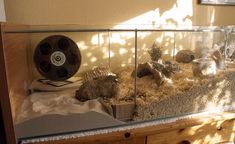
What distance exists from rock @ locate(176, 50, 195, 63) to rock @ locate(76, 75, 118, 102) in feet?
1.29

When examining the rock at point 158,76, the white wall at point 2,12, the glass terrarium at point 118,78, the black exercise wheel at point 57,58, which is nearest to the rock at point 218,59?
the glass terrarium at point 118,78

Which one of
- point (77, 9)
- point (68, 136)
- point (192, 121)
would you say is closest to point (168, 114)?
point (192, 121)

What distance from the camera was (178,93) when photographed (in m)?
0.93

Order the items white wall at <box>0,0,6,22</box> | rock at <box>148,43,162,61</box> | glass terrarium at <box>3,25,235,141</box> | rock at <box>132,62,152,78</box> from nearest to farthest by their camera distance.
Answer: glass terrarium at <box>3,25,235,141</box>, rock at <box>132,62,152,78</box>, rock at <box>148,43,162,61</box>, white wall at <box>0,0,6,22</box>

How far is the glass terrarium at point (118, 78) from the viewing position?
2.71 ft

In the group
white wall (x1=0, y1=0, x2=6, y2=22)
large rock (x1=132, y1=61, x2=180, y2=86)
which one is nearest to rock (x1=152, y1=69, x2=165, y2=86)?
large rock (x1=132, y1=61, x2=180, y2=86)

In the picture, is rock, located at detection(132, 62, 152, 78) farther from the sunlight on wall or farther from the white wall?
the white wall

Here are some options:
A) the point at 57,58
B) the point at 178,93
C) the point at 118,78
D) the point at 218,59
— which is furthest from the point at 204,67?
the point at 57,58

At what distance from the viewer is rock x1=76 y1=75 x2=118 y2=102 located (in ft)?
2.99

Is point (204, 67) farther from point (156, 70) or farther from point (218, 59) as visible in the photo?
point (156, 70)

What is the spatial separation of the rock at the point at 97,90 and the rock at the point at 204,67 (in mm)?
400

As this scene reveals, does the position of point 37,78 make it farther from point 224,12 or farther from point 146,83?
point 224,12

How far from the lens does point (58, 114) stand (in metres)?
0.80

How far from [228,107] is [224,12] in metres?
1.06
